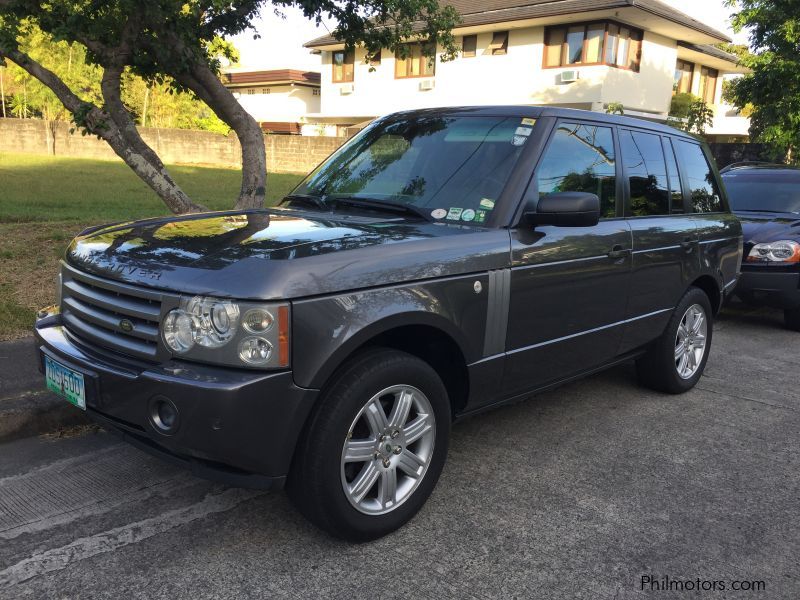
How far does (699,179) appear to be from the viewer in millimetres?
5312

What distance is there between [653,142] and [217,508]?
362 cm

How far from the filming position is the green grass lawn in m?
6.36

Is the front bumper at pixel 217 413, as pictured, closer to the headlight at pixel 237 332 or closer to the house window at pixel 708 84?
the headlight at pixel 237 332

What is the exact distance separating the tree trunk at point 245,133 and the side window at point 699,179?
454 cm

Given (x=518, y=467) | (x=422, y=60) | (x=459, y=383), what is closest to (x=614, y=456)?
(x=518, y=467)

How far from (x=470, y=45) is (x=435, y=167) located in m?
27.6

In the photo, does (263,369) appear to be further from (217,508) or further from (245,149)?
(245,149)

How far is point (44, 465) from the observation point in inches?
146

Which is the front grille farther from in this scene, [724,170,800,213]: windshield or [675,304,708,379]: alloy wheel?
[724,170,800,213]: windshield

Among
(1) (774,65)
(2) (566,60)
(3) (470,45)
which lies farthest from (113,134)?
(3) (470,45)

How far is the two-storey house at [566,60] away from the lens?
25.5 metres

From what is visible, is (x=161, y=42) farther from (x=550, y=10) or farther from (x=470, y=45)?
(x=470, y=45)

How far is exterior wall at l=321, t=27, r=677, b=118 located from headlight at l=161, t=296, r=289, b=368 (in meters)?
23.7

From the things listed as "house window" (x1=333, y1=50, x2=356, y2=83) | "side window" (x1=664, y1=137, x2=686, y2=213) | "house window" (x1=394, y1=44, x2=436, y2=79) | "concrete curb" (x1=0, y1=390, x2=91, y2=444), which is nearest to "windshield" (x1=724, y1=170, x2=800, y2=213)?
"side window" (x1=664, y1=137, x2=686, y2=213)
